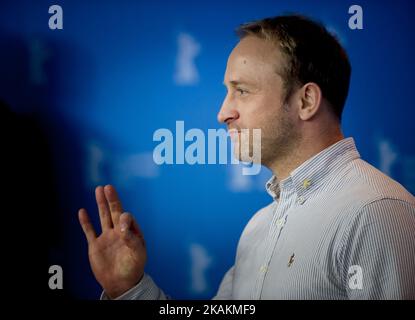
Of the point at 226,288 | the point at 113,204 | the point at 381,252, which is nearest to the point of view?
the point at 381,252

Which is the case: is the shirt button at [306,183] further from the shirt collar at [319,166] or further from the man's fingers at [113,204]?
the man's fingers at [113,204]

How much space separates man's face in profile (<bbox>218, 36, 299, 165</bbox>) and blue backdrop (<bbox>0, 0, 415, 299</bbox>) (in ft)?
0.40

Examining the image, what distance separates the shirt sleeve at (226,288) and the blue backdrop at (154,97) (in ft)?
0.25

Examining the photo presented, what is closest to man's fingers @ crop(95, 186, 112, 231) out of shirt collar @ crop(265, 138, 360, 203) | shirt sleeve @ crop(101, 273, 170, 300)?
shirt sleeve @ crop(101, 273, 170, 300)

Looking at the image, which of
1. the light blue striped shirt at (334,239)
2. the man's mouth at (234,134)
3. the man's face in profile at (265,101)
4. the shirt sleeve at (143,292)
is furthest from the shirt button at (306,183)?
the shirt sleeve at (143,292)

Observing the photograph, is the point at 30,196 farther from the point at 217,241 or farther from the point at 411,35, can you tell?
the point at 411,35

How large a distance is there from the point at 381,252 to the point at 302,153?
1.23 ft

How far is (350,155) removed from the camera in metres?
1.21

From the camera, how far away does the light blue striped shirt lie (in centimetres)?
98

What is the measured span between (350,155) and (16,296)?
3.43 ft

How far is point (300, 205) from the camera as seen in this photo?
1.19m

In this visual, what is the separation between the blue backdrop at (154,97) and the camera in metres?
1.33

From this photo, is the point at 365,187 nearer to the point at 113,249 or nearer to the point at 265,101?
the point at 265,101

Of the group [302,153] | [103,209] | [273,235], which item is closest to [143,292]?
[103,209]
